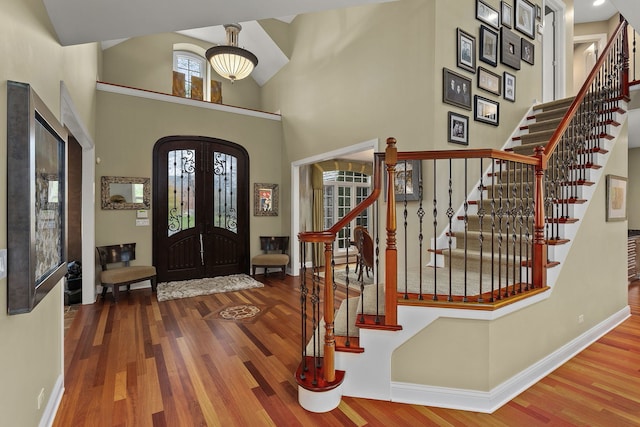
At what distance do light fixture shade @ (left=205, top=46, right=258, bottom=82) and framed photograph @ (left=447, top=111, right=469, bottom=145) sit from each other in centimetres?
329

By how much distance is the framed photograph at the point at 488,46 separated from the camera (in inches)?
160

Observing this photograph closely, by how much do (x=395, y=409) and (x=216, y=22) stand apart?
8.87 ft

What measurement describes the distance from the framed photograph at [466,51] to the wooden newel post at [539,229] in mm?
1912

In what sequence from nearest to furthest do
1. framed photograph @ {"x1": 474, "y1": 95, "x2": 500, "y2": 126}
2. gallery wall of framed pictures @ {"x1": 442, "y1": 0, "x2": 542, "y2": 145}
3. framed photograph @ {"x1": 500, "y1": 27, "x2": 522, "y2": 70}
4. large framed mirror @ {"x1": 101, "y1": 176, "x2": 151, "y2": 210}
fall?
gallery wall of framed pictures @ {"x1": 442, "y1": 0, "x2": 542, "y2": 145} → framed photograph @ {"x1": 474, "y1": 95, "x2": 500, "y2": 126} → framed photograph @ {"x1": 500, "y1": 27, "x2": 522, "y2": 70} → large framed mirror @ {"x1": 101, "y1": 176, "x2": 151, "y2": 210}

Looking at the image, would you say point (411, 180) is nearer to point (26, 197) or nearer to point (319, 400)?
point (319, 400)

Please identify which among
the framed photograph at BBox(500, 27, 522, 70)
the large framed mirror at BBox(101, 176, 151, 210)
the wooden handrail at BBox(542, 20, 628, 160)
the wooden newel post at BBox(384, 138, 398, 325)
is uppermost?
the framed photograph at BBox(500, 27, 522, 70)

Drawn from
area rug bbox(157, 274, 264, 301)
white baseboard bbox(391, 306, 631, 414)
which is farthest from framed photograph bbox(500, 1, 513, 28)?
area rug bbox(157, 274, 264, 301)

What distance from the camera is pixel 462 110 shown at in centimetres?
389

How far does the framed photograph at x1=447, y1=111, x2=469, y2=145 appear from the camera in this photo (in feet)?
12.3

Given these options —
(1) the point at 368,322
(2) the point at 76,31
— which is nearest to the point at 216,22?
(2) the point at 76,31

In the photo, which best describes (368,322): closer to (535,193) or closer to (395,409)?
(395,409)

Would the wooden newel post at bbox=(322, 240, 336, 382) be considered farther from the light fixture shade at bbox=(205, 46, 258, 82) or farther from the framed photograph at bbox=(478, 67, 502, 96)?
the light fixture shade at bbox=(205, 46, 258, 82)

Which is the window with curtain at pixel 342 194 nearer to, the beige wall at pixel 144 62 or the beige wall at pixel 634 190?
the beige wall at pixel 144 62

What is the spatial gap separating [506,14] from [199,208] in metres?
5.70
